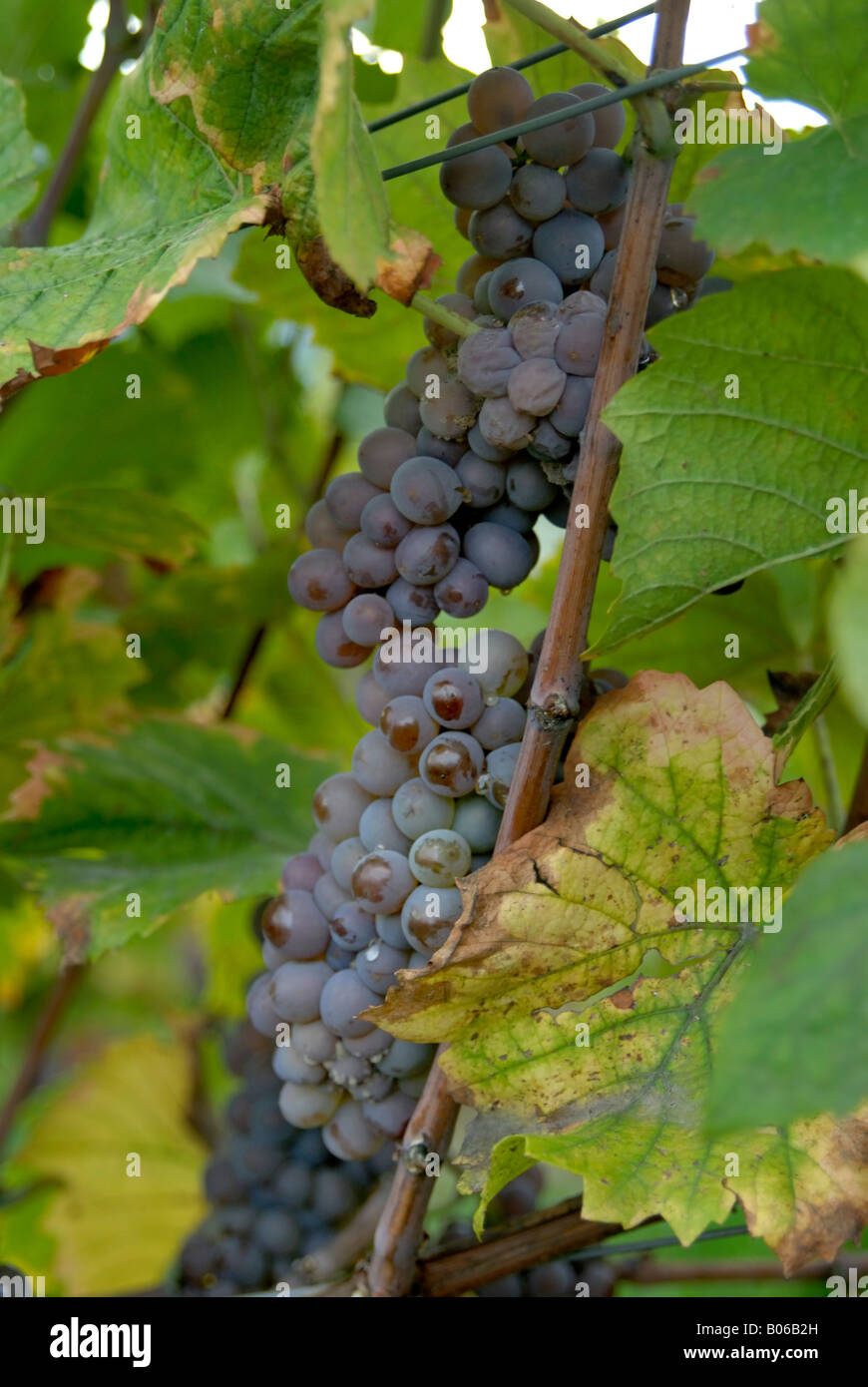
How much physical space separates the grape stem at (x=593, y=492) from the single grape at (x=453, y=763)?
3cm

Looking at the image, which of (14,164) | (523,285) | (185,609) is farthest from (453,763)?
(185,609)

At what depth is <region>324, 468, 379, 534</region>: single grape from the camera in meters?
0.62

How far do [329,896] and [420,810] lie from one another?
0.10 metres

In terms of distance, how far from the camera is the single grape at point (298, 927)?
25.4 inches

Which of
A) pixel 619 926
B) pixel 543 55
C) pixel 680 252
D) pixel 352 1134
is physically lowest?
pixel 352 1134

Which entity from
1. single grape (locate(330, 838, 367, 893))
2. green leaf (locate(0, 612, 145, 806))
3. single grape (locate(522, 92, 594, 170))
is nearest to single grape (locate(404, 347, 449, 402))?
single grape (locate(522, 92, 594, 170))

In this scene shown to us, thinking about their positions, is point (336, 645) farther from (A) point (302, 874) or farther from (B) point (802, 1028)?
(B) point (802, 1028)

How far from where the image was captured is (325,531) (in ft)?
2.11

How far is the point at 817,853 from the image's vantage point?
0.53 meters

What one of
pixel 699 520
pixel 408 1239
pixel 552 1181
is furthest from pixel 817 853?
pixel 552 1181

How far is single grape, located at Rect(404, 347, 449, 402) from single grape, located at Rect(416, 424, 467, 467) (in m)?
0.01

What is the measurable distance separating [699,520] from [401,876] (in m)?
0.23

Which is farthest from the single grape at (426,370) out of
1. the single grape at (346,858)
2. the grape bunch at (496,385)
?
the single grape at (346,858)
